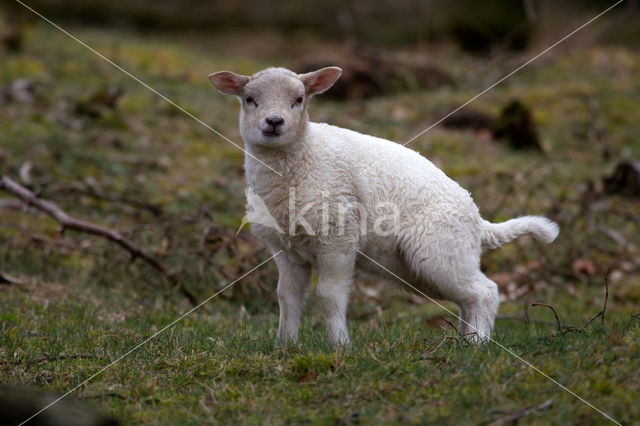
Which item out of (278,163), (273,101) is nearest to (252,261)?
(278,163)

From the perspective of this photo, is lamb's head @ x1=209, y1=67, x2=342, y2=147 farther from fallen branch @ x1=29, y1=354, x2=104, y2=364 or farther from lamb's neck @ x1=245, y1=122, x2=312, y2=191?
fallen branch @ x1=29, y1=354, x2=104, y2=364

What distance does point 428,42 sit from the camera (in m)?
21.5

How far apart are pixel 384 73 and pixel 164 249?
909 cm

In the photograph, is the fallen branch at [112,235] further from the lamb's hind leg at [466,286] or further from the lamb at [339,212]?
the lamb's hind leg at [466,286]

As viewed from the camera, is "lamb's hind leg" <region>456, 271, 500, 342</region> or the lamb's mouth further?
"lamb's hind leg" <region>456, 271, 500, 342</region>

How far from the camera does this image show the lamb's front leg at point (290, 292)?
6.08 m

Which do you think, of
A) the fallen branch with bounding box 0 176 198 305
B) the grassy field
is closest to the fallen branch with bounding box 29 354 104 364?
the grassy field

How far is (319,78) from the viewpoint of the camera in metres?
6.22

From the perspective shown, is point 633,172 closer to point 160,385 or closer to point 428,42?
point 160,385

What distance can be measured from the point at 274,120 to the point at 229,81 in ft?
Answer: 2.16

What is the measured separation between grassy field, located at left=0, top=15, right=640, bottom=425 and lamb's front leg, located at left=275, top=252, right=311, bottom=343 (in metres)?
0.19

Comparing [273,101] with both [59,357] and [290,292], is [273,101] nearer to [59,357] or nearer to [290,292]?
[290,292]

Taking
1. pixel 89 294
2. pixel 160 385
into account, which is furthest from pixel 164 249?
pixel 160 385

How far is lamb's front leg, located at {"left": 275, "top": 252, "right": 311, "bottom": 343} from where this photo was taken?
239 inches
